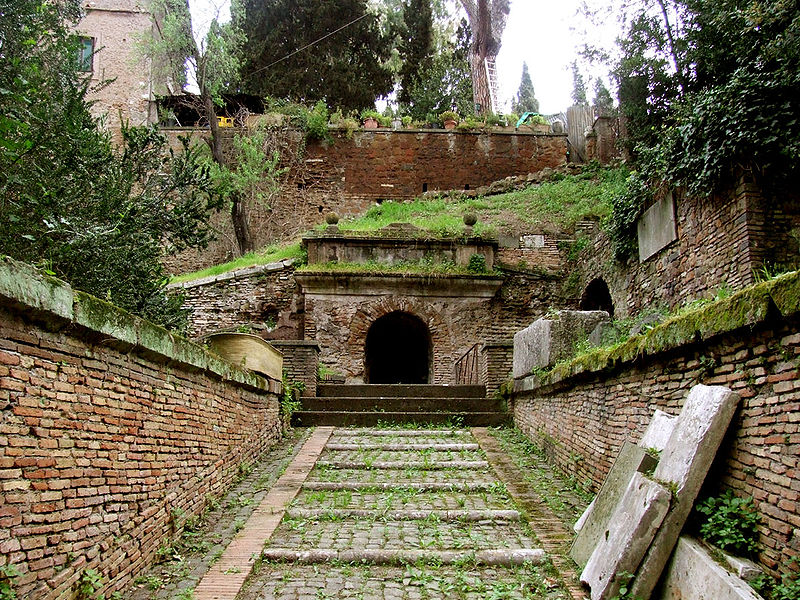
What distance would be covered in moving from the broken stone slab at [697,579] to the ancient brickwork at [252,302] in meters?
11.3

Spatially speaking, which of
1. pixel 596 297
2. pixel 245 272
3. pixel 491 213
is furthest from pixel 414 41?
pixel 596 297

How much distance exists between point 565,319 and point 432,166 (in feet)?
51.2

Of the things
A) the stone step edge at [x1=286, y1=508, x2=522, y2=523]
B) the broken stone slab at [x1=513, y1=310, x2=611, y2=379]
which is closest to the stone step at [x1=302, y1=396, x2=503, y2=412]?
the broken stone slab at [x1=513, y1=310, x2=611, y2=379]

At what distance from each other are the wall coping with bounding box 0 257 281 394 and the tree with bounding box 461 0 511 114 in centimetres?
2409

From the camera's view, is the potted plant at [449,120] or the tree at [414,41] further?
the tree at [414,41]

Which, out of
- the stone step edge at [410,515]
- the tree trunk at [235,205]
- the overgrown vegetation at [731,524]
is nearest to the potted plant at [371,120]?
the tree trunk at [235,205]

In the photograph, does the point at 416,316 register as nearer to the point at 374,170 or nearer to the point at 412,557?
the point at 412,557

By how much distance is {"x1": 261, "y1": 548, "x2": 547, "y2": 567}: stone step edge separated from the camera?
4574 mm

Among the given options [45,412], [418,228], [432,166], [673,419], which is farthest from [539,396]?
[432,166]

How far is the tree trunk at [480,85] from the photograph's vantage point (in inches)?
1053

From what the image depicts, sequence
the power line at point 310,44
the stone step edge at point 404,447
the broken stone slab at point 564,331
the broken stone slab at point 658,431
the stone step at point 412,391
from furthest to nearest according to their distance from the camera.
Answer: the power line at point 310,44 < the stone step at point 412,391 < the stone step edge at point 404,447 < the broken stone slab at point 564,331 < the broken stone slab at point 658,431

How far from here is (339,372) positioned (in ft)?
42.9

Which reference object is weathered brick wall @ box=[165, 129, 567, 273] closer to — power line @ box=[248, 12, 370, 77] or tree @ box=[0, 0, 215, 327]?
power line @ box=[248, 12, 370, 77]

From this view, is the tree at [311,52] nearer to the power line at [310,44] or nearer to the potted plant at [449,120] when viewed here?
the power line at [310,44]
